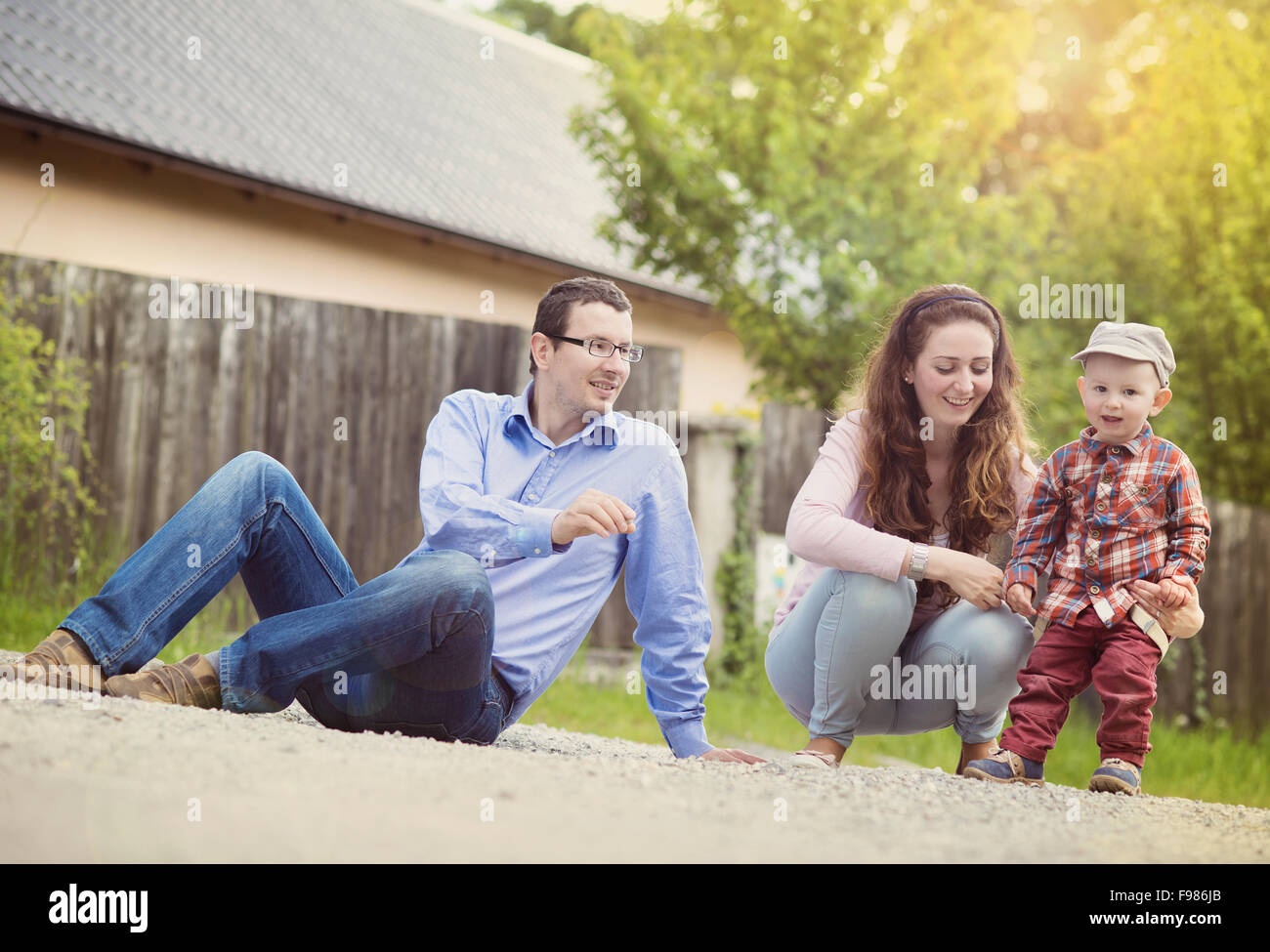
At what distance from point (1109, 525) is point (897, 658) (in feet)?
2.13

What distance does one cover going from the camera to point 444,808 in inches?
76.2

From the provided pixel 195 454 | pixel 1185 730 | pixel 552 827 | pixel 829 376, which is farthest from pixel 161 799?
pixel 1185 730

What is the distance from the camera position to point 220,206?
9.66 m

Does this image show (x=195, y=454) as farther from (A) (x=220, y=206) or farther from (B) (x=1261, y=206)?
(B) (x=1261, y=206)

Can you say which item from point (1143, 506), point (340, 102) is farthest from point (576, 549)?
point (340, 102)

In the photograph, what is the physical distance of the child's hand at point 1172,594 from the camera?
2.90 meters

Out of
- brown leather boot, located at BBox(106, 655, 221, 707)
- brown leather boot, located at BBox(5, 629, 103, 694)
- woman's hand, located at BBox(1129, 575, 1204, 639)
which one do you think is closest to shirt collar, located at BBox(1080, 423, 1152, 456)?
woman's hand, located at BBox(1129, 575, 1204, 639)

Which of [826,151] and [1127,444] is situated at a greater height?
[826,151]

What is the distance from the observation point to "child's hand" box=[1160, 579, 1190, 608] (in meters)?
2.90

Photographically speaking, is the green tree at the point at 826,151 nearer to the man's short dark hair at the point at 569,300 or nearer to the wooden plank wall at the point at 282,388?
the wooden plank wall at the point at 282,388

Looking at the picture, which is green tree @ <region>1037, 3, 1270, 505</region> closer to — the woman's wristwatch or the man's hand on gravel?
the woman's wristwatch

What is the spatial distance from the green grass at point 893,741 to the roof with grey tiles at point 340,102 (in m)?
4.44

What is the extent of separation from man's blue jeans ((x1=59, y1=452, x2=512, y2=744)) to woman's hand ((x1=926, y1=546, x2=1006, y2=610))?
1145mm

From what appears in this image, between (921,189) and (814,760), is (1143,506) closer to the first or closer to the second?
(814,760)
